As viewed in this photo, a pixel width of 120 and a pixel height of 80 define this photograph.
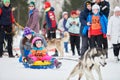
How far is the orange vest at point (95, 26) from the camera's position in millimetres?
9188

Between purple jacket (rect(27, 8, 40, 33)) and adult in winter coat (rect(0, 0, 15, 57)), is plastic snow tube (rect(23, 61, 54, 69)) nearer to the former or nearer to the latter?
adult in winter coat (rect(0, 0, 15, 57))

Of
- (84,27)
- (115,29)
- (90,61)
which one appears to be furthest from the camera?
(115,29)

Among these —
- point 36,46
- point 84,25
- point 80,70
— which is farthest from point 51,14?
point 80,70

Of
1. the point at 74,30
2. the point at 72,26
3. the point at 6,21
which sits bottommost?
the point at 74,30

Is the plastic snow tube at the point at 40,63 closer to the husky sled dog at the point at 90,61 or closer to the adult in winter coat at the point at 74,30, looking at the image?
the husky sled dog at the point at 90,61

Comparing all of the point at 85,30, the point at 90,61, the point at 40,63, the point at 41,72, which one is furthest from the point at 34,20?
the point at 90,61

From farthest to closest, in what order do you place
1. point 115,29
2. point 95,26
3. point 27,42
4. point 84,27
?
point 115,29
point 84,27
point 27,42
point 95,26

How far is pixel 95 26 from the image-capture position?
941 centimetres

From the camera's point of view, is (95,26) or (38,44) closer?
(38,44)

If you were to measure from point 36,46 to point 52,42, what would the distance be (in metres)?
3.50

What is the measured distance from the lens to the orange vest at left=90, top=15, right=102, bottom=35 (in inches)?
362

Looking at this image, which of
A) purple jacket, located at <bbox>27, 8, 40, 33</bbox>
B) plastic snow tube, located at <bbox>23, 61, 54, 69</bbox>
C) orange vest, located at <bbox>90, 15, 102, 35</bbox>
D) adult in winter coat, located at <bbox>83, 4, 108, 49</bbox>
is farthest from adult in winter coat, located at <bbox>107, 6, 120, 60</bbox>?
plastic snow tube, located at <bbox>23, 61, 54, 69</bbox>

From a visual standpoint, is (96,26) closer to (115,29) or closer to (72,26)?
(115,29)

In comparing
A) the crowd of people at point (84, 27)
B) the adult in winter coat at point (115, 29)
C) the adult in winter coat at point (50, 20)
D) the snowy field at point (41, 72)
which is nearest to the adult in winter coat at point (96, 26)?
the crowd of people at point (84, 27)
